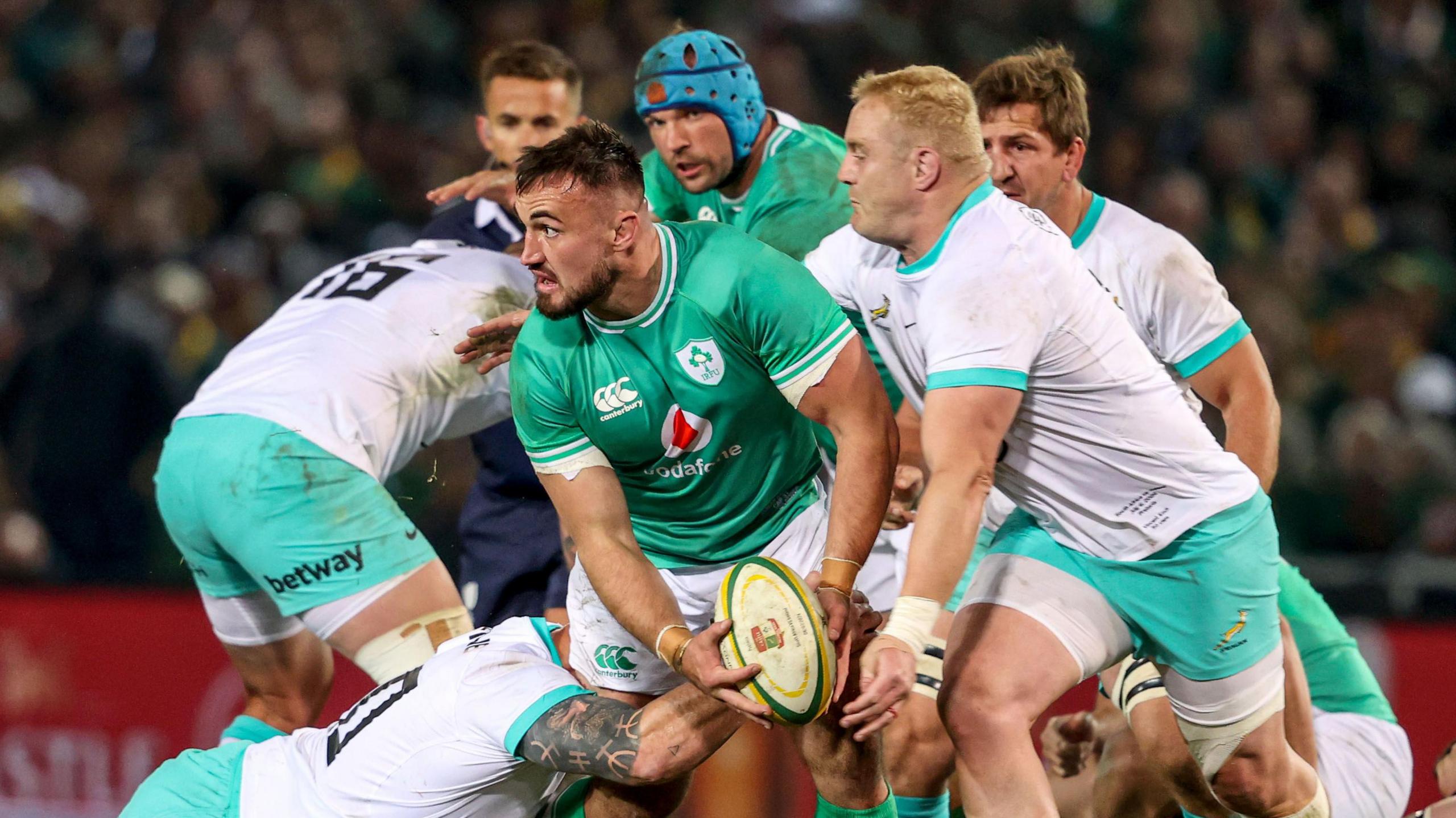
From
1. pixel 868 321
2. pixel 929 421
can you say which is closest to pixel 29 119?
pixel 868 321

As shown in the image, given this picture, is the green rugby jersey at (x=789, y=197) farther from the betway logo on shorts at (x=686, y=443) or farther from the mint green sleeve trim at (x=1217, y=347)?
the mint green sleeve trim at (x=1217, y=347)

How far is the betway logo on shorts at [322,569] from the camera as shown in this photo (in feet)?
17.0

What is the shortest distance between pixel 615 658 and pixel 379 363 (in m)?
1.41

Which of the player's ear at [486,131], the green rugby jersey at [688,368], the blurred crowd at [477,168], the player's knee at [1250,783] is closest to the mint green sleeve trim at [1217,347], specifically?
the player's knee at [1250,783]

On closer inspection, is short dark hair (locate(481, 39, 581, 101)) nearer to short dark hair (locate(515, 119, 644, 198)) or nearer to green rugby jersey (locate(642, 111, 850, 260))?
green rugby jersey (locate(642, 111, 850, 260))

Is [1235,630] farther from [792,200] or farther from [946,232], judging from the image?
[792,200]

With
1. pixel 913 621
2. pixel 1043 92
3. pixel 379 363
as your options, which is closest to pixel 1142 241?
pixel 1043 92

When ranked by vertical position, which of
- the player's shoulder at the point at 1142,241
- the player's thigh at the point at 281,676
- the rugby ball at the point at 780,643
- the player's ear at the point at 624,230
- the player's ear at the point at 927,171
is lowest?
the player's thigh at the point at 281,676

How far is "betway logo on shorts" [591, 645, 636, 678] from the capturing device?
15.1ft

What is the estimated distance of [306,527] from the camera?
17.0 feet

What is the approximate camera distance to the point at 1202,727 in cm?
448

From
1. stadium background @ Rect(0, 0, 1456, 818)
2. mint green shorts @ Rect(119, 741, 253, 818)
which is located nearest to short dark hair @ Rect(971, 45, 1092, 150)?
mint green shorts @ Rect(119, 741, 253, 818)

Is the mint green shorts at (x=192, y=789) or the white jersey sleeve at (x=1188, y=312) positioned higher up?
the white jersey sleeve at (x=1188, y=312)

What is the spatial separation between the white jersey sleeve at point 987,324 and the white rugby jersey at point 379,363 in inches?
78.6
